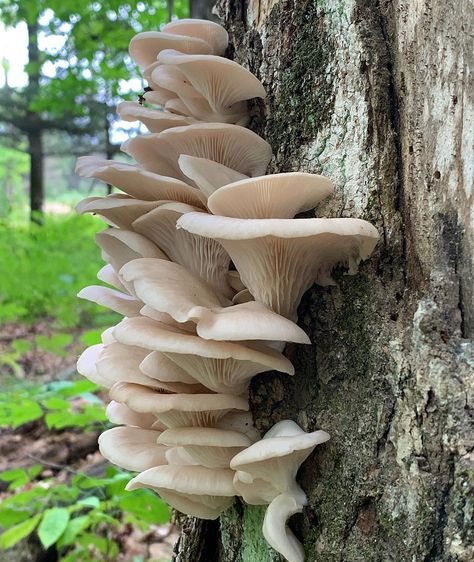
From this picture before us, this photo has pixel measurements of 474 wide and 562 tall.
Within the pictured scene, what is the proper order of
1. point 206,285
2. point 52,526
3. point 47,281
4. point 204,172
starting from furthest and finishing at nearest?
point 47,281, point 52,526, point 206,285, point 204,172

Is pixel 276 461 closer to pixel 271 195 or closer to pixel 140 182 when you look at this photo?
pixel 271 195

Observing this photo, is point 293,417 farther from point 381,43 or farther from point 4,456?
point 4,456

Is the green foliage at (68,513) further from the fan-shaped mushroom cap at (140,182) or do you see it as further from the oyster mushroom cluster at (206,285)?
the fan-shaped mushroom cap at (140,182)

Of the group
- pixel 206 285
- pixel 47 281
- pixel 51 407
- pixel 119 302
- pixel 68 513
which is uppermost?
pixel 206 285

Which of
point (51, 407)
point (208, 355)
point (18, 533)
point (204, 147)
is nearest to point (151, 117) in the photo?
point (204, 147)

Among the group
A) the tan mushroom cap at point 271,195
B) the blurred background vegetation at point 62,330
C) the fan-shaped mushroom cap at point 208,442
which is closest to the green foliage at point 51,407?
the blurred background vegetation at point 62,330

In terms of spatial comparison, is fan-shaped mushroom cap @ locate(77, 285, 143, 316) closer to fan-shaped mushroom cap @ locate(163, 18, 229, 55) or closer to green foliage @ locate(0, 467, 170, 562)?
fan-shaped mushroom cap @ locate(163, 18, 229, 55)

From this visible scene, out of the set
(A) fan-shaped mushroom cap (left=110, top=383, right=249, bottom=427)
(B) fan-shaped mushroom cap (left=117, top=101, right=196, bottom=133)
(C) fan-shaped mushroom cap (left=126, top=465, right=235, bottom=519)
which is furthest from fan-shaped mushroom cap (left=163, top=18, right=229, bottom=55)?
(C) fan-shaped mushroom cap (left=126, top=465, right=235, bottom=519)
